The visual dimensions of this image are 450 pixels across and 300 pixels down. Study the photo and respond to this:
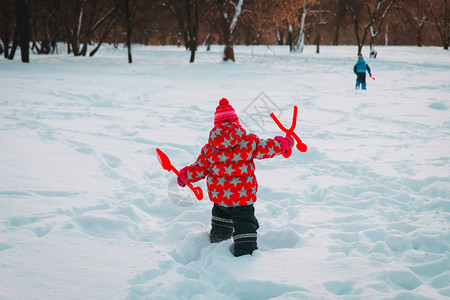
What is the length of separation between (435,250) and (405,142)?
12.0 feet

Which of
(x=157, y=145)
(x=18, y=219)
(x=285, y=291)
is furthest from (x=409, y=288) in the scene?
(x=157, y=145)

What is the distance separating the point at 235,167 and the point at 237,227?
0.46m

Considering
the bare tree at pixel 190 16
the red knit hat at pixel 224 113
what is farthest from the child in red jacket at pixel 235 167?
the bare tree at pixel 190 16

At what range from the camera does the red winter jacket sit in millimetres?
2879

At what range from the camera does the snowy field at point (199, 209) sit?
2.46 m

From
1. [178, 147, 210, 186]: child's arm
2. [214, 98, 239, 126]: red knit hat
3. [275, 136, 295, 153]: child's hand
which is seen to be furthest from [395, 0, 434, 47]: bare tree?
[178, 147, 210, 186]: child's arm

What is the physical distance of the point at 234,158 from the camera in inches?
114

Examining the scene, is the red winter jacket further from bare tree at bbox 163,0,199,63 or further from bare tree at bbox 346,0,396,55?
bare tree at bbox 346,0,396,55

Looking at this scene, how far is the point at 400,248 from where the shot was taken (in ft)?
9.91

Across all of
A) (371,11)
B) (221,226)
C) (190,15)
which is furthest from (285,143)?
(371,11)

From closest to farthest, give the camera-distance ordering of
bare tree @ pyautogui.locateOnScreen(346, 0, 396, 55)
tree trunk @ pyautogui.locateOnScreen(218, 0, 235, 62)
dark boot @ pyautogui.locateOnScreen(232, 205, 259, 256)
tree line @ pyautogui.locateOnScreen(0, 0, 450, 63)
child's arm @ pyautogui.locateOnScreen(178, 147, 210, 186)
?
dark boot @ pyautogui.locateOnScreen(232, 205, 259, 256) < child's arm @ pyautogui.locateOnScreen(178, 147, 210, 186) < tree trunk @ pyautogui.locateOnScreen(218, 0, 235, 62) < tree line @ pyautogui.locateOnScreen(0, 0, 450, 63) < bare tree @ pyautogui.locateOnScreen(346, 0, 396, 55)

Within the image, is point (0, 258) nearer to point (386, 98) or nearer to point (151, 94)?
point (151, 94)

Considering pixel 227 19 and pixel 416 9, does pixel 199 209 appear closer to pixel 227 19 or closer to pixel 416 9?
pixel 227 19

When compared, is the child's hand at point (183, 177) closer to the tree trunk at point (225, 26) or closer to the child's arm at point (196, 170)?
the child's arm at point (196, 170)
